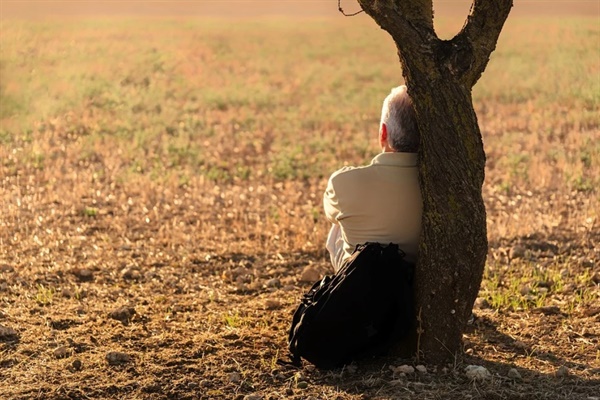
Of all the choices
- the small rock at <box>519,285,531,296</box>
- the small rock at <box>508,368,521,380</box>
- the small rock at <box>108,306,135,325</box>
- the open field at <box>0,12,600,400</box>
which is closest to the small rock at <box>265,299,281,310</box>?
the open field at <box>0,12,600,400</box>

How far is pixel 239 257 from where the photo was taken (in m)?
8.25

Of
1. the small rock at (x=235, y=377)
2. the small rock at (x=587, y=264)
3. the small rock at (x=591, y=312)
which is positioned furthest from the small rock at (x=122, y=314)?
the small rock at (x=587, y=264)

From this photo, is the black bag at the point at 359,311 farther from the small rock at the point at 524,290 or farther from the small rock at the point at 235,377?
the small rock at the point at 524,290

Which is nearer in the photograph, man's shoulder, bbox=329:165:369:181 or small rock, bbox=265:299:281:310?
man's shoulder, bbox=329:165:369:181

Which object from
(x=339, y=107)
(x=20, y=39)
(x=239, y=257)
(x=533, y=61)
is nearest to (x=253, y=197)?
(x=239, y=257)

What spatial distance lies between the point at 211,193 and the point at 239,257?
276cm

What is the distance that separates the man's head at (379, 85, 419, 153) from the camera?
5.35 meters

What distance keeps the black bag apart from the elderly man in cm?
18

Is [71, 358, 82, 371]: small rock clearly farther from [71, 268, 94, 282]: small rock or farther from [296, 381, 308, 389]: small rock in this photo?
[71, 268, 94, 282]: small rock

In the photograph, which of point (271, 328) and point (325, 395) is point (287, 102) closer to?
point (271, 328)

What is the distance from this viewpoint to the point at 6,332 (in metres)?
5.98

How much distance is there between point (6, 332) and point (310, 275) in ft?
8.19

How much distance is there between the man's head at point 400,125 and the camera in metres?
5.35

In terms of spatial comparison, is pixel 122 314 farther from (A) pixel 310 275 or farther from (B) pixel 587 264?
(B) pixel 587 264
